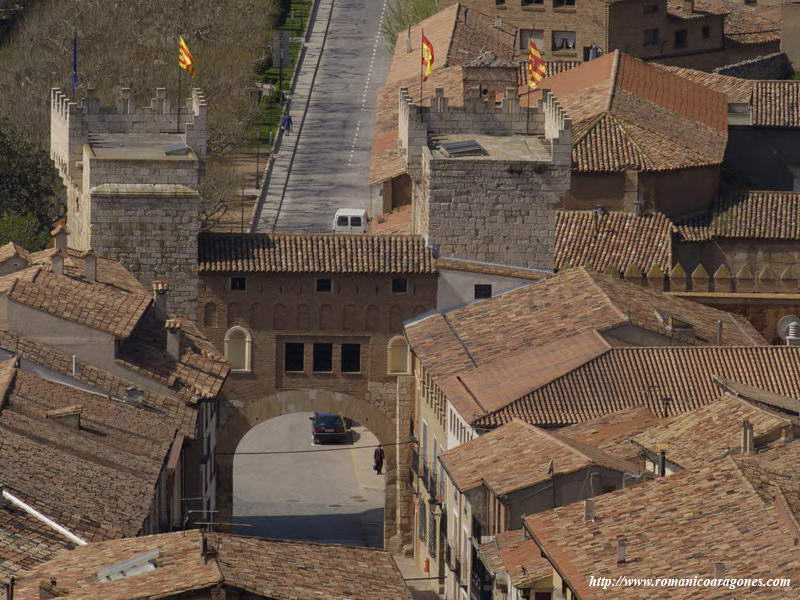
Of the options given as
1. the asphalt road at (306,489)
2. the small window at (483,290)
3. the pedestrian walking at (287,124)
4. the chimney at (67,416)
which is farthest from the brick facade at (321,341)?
the pedestrian walking at (287,124)

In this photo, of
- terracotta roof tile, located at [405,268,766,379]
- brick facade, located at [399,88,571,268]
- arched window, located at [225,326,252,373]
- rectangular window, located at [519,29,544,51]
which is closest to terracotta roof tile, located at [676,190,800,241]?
brick facade, located at [399,88,571,268]

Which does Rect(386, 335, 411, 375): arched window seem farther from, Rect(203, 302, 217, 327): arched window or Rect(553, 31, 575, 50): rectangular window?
Rect(553, 31, 575, 50): rectangular window

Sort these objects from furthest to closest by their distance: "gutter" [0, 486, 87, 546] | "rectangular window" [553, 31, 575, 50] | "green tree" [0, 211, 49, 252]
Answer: "rectangular window" [553, 31, 575, 50], "green tree" [0, 211, 49, 252], "gutter" [0, 486, 87, 546]

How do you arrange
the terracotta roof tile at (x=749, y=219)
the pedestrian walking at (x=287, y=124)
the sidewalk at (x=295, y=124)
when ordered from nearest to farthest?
the terracotta roof tile at (x=749, y=219), the sidewalk at (x=295, y=124), the pedestrian walking at (x=287, y=124)

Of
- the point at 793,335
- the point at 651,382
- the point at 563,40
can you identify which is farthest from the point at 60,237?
the point at 563,40

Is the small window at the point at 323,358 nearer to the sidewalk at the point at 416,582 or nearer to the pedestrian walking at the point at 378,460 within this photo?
the sidewalk at the point at 416,582

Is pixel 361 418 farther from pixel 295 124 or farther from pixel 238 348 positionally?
pixel 295 124

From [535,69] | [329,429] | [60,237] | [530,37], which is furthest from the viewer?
[530,37]
